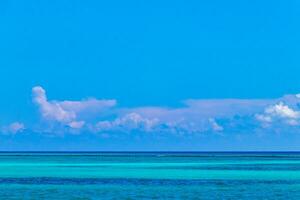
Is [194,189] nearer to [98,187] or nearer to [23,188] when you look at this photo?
[98,187]

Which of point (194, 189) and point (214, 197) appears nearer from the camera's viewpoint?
point (214, 197)

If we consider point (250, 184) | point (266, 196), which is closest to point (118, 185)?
point (250, 184)

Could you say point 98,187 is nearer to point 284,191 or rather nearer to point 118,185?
point 118,185

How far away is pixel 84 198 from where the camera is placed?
36156mm

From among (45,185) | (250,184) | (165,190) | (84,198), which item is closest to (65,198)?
(84,198)

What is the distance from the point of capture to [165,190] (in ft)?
134

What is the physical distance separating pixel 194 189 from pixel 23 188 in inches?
390

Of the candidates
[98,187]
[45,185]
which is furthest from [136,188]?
[45,185]

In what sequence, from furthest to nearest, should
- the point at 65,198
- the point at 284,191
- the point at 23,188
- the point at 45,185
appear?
the point at 45,185 → the point at 23,188 → the point at 284,191 → the point at 65,198

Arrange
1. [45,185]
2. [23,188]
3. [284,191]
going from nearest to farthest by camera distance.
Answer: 1. [284,191]
2. [23,188]
3. [45,185]

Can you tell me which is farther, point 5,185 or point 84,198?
point 5,185

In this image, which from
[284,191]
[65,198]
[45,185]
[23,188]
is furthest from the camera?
[45,185]

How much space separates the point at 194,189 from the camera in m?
41.5

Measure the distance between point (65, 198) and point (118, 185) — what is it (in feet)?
31.4
